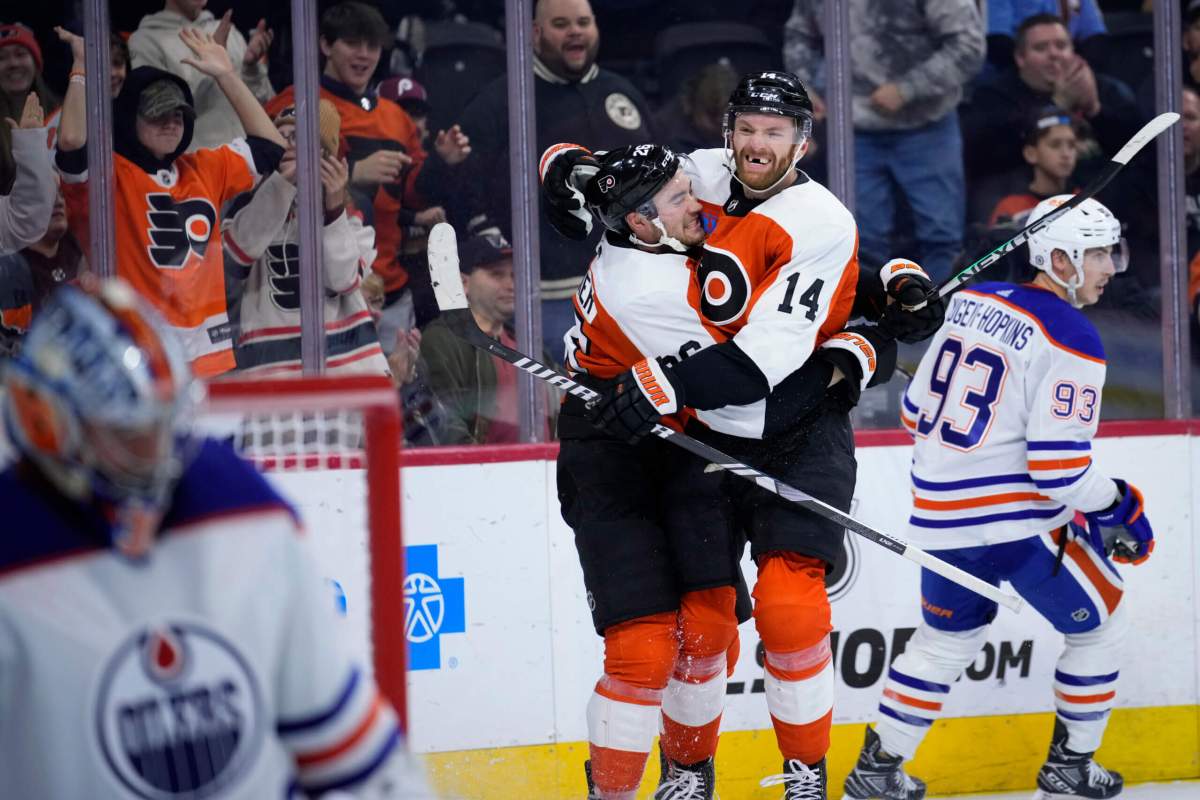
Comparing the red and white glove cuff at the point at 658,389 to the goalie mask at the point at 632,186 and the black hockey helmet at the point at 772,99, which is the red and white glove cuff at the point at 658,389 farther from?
the black hockey helmet at the point at 772,99

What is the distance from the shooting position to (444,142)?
3.85m

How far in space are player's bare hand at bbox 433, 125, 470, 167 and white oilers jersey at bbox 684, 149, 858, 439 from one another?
1117mm

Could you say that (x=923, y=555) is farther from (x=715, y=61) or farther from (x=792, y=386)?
(x=715, y=61)

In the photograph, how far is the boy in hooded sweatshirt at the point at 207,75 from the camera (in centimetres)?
371

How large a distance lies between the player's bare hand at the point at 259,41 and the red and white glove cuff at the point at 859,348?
5.55 ft

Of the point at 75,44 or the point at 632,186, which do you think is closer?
the point at 632,186

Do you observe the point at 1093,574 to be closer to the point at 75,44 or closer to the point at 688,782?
the point at 688,782

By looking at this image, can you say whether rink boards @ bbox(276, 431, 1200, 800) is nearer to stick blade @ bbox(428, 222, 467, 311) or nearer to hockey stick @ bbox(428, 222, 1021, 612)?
hockey stick @ bbox(428, 222, 1021, 612)

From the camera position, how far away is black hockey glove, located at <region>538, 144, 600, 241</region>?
2.96 m

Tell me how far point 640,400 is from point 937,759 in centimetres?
168

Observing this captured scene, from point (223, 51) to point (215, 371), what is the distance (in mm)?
782

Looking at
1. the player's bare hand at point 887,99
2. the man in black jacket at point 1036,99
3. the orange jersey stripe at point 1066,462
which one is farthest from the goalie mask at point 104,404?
the man in black jacket at point 1036,99

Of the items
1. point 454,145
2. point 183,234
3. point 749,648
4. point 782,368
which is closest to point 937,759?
point 749,648

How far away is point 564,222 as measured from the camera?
3.03m
